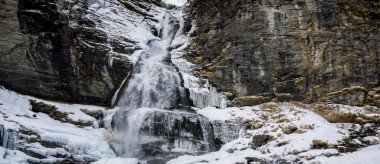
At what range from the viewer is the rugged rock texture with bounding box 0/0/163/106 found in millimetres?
21359

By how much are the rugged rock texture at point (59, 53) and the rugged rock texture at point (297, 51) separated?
17.2 feet

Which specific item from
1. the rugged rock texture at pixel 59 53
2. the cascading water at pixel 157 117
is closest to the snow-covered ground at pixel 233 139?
the cascading water at pixel 157 117

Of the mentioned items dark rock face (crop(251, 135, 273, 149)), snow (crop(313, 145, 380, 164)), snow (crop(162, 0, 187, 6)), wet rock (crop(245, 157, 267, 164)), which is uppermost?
snow (crop(162, 0, 187, 6))

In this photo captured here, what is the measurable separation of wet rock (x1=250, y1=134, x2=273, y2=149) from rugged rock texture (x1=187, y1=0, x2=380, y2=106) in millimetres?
4653

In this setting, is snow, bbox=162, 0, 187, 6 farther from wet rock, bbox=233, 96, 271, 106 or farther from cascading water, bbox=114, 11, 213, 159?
wet rock, bbox=233, 96, 271, 106

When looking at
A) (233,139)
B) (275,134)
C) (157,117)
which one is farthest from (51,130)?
(275,134)

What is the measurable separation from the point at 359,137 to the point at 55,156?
12858 mm

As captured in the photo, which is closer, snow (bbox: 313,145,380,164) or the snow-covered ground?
snow (bbox: 313,145,380,164)

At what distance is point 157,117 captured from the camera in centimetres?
1989

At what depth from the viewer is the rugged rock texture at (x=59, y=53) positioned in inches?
841

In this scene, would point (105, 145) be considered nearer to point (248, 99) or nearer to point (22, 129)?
point (22, 129)

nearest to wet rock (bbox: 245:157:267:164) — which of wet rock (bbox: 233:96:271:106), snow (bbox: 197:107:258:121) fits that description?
snow (bbox: 197:107:258:121)

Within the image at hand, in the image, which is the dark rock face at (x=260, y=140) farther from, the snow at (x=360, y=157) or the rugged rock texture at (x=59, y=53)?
the rugged rock texture at (x=59, y=53)

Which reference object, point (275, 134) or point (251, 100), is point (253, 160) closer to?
point (275, 134)
